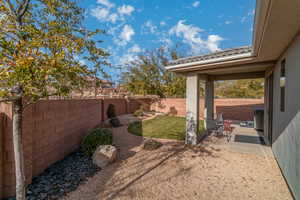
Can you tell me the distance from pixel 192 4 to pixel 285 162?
11281mm

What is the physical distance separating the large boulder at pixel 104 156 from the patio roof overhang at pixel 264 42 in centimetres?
408

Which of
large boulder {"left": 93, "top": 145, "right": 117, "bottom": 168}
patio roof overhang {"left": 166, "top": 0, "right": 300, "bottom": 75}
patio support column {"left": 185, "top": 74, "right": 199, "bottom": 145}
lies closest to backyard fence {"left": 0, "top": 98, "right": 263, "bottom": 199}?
large boulder {"left": 93, "top": 145, "right": 117, "bottom": 168}

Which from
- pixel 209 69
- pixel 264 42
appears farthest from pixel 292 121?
pixel 209 69

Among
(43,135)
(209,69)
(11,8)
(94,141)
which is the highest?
(11,8)

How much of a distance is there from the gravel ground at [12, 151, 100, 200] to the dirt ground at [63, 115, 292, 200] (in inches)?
12.0

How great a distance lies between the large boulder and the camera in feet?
14.2

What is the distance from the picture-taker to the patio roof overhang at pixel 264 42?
89.2 inches

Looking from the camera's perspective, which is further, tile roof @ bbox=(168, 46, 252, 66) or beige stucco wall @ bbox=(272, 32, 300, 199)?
tile roof @ bbox=(168, 46, 252, 66)

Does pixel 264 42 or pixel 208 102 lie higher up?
pixel 264 42

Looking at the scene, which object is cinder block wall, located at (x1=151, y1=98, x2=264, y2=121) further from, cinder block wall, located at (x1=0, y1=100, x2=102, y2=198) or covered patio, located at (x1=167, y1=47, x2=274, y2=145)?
cinder block wall, located at (x1=0, y1=100, x2=102, y2=198)

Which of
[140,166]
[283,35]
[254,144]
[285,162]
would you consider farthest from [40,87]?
[254,144]

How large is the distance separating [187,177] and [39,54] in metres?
4.07

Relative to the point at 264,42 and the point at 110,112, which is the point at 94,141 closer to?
the point at 264,42

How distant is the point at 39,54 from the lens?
1804mm
